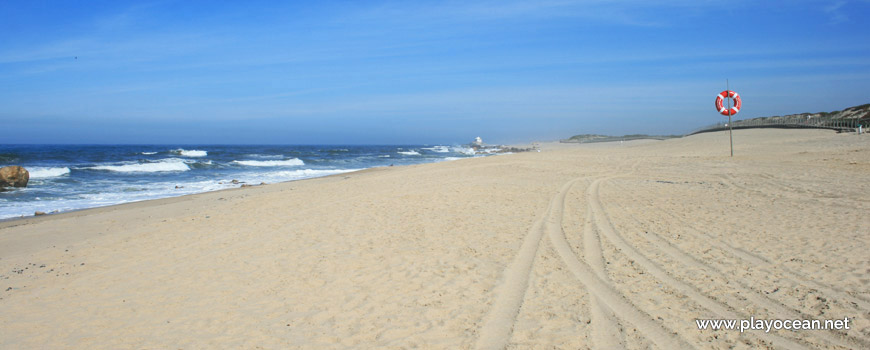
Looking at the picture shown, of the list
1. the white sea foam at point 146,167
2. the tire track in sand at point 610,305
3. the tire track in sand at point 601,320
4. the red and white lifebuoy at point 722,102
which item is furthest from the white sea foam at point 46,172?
the red and white lifebuoy at point 722,102

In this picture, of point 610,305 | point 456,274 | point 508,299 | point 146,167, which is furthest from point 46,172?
point 610,305

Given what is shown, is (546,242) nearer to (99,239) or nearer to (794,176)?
(99,239)

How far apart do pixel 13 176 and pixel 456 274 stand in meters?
19.8

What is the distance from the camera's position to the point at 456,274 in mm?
5418

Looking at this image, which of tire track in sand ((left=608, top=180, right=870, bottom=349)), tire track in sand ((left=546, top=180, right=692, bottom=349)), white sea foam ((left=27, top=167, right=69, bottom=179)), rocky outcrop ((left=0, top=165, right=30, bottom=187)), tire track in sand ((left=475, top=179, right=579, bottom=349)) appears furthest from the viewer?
white sea foam ((left=27, top=167, right=69, bottom=179))

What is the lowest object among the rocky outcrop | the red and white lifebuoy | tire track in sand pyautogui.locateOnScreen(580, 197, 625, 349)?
tire track in sand pyautogui.locateOnScreen(580, 197, 625, 349)

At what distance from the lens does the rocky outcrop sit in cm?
1730

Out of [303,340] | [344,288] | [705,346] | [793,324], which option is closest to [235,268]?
[344,288]

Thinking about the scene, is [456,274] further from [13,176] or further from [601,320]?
[13,176]

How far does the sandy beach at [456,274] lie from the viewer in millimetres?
3959

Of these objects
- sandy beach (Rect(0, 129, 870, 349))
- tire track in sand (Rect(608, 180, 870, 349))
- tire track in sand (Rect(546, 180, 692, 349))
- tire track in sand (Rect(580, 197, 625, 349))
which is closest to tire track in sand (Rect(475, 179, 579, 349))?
sandy beach (Rect(0, 129, 870, 349))

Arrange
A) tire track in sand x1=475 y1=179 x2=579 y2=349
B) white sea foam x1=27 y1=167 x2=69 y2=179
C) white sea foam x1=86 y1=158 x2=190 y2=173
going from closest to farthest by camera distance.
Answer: tire track in sand x1=475 y1=179 x2=579 y2=349, white sea foam x1=27 y1=167 x2=69 y2=179, white sea foam x1=86 y1=158 x2=190 y2=173

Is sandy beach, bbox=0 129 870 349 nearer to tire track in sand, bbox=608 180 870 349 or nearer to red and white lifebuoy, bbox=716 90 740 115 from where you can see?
tire track in sand, bbox=608 180 870 349

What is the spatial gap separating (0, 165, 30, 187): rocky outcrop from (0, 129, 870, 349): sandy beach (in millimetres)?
9164
